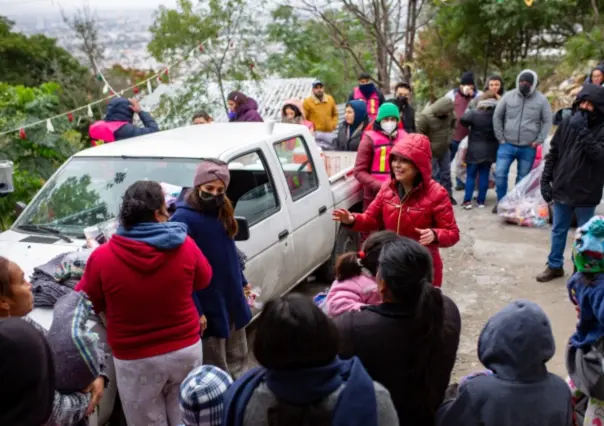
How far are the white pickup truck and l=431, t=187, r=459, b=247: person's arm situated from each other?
137 cm

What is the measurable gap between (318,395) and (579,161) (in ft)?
15.6

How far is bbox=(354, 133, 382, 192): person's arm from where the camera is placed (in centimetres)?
590

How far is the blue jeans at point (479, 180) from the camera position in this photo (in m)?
8.86

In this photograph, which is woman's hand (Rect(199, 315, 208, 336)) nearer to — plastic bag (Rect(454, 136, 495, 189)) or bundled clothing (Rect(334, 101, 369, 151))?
bundled clothing (Rect(334, 101, 369, 151))

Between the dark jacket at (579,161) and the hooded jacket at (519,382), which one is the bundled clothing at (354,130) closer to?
the dark jacket at (579,161)

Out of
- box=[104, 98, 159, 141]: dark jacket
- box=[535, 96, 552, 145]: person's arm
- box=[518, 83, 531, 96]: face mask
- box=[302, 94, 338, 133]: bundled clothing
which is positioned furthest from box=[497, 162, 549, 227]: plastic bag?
box=[104, 98, 159, 141]: dark jacket

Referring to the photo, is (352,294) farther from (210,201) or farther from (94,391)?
(94,391)

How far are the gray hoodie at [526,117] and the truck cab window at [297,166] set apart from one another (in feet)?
12.3

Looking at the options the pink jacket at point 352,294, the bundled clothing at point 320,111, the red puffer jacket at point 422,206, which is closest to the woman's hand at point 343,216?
the red puffer jacket at point 422,206

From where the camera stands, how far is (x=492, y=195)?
31.9 feet

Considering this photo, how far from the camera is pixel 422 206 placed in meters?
4.13

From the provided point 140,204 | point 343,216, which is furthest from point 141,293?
point 343,216

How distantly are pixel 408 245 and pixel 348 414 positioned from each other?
832 millimetres

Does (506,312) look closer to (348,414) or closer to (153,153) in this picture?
(348,414)
